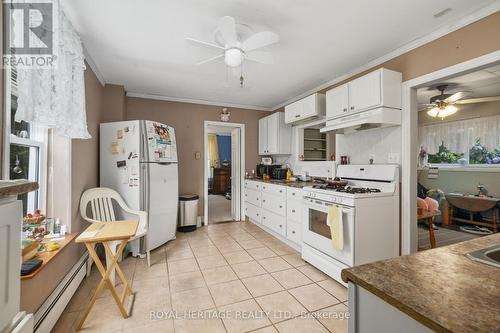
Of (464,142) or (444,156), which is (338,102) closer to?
(464,142)

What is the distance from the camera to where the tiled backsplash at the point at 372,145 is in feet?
8.21

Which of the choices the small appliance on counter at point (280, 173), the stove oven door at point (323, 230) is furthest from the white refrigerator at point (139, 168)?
the small appliance on counter at point (280, 173)

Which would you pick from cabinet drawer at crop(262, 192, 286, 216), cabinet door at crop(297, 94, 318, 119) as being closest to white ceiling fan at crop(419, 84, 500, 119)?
cabinet door at crop(297, 94, 318, 119)

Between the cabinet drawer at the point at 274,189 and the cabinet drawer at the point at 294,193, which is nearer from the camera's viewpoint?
the cabinet drawer at the point at 294,193

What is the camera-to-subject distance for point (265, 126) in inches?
184

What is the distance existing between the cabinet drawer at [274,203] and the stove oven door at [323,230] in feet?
2.22

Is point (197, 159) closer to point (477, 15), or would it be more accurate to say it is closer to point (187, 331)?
point (187, 331)

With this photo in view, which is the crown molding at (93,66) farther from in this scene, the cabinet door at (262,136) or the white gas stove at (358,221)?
the white gas stove at (358,221)

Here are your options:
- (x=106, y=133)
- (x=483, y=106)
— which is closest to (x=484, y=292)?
(x=106, y=133)

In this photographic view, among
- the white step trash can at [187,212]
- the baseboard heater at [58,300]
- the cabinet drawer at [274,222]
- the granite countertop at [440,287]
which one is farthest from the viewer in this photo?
the white step trash can at [187,212]

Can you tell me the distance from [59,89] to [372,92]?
113 inches

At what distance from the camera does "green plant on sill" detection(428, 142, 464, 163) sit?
4884mm

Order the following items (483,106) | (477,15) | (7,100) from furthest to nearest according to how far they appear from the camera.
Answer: (483,106)
(477,15)
(7,100)

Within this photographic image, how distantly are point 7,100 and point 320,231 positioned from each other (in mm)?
2796
